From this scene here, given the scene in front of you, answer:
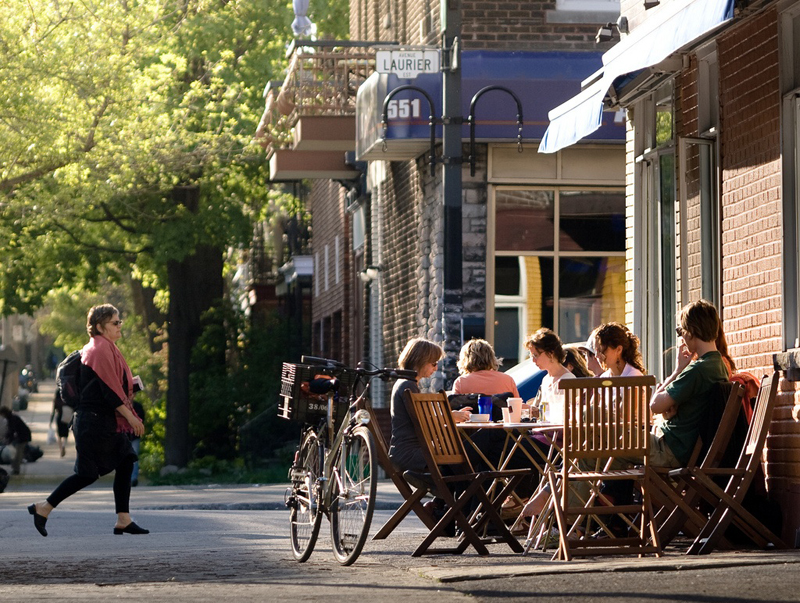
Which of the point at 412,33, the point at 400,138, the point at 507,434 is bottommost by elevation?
the point at 507,434

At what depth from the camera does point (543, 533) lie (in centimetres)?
926

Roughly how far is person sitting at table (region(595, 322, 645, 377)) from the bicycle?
4.69ft

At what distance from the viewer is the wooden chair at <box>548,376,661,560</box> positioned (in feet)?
27.6

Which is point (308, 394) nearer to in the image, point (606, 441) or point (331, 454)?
point (331, 454)

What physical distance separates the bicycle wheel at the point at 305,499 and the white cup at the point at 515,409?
4.72ft

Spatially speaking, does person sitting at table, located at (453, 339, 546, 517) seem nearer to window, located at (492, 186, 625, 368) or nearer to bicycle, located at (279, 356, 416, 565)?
bicycle, located at (279, 356, 416, 565)

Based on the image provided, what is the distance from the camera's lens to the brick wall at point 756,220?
30.5ft

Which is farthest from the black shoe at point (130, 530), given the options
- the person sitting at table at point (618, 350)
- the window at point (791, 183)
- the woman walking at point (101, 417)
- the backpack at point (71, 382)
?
the window at point (791, 183)

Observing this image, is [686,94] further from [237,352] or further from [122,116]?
[237,352]

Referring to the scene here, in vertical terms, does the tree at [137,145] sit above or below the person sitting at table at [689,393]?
above

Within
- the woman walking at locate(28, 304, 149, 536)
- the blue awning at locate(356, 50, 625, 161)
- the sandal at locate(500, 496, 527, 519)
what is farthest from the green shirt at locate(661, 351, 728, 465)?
the blue awning at locate(356, 50, 625, 161)

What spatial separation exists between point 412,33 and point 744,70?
11.2 m

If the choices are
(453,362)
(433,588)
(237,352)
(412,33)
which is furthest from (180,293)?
(433,588)

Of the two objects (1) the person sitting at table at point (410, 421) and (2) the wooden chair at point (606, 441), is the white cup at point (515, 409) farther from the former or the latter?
(2) the wooden chair at point (606, 441)
